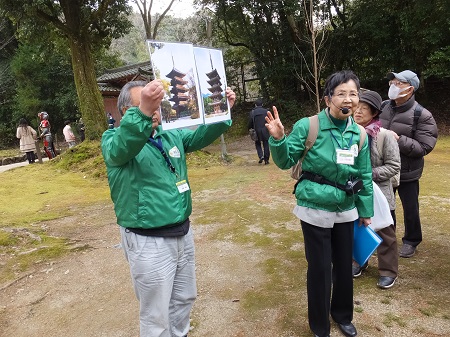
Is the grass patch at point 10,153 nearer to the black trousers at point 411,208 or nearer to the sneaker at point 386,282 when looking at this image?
the black trousers at point 411,208

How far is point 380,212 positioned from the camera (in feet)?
8.98

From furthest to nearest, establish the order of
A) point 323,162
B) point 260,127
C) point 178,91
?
point 260,127
point 323,162
point 178,91

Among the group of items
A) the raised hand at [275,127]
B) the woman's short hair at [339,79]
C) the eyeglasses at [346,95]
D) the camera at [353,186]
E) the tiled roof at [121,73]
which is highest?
the tiled roof at [121,73]

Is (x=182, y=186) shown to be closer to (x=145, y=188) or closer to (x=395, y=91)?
(x=145, y=188)

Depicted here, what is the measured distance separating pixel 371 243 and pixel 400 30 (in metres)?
13.7

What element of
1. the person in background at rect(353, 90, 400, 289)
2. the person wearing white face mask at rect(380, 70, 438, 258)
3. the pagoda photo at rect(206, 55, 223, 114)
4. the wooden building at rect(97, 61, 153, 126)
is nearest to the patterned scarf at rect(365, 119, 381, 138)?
the person in background at rect(353, 90, 400, 289)

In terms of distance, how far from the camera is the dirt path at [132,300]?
2.52 meters

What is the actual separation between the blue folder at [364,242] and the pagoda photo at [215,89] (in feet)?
4.27

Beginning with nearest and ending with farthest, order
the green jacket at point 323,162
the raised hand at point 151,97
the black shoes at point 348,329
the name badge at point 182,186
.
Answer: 1. the raised hand at point 151,97
2. the name badge at point 182,186
3. the green jacket at point 323,162
4. the black shoes at point 348,329

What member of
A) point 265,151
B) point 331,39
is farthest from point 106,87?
point 265,151

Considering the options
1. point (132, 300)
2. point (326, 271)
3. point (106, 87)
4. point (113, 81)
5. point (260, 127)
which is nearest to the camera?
point (326, 271)

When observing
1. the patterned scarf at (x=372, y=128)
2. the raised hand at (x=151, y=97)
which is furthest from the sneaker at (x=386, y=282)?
the raised hand at (x=151, y=97)

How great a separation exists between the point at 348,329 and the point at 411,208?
1.53 metres

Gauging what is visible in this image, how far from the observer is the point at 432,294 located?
2.77 meters
